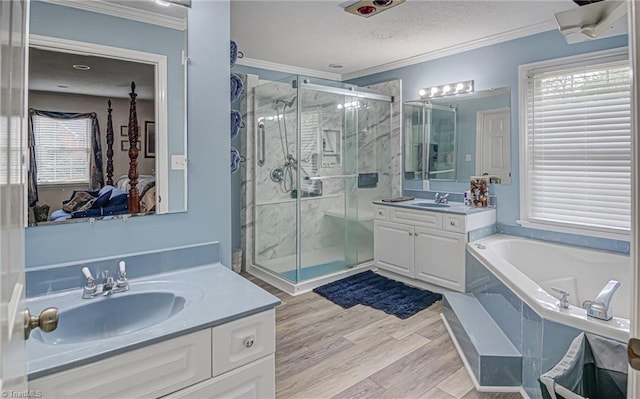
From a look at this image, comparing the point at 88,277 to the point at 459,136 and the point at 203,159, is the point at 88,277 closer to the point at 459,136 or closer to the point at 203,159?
the point at 203,159

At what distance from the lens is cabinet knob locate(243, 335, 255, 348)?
4.26ft

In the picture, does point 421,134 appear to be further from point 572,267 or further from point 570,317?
point 570,317

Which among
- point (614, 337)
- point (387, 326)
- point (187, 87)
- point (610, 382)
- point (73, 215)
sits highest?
point (187, 87)

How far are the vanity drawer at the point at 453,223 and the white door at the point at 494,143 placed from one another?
64cm

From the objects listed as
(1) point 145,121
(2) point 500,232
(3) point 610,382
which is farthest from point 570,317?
(1) point 145,121

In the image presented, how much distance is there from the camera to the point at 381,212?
4059 millimetres

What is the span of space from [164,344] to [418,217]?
294 centimetres

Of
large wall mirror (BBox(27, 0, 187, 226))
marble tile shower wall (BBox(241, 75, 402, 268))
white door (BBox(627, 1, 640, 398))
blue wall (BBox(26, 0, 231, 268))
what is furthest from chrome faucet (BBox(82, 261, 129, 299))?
marble tile shower wall (BBox(241, 75, 402, 268))

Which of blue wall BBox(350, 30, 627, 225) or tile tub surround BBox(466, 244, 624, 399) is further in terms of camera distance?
blue wall BBox(350, 30, 627, 225)

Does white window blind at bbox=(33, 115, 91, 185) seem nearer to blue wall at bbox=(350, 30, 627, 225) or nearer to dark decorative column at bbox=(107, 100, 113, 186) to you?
dark decorative column at bbox=(107, 100, 113, 186)

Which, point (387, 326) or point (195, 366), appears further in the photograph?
point (387, 326)

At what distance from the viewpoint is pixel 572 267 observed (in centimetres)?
297

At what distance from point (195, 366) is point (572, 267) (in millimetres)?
3004

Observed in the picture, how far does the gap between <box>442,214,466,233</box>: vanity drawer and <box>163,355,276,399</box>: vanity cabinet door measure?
2.45 m
